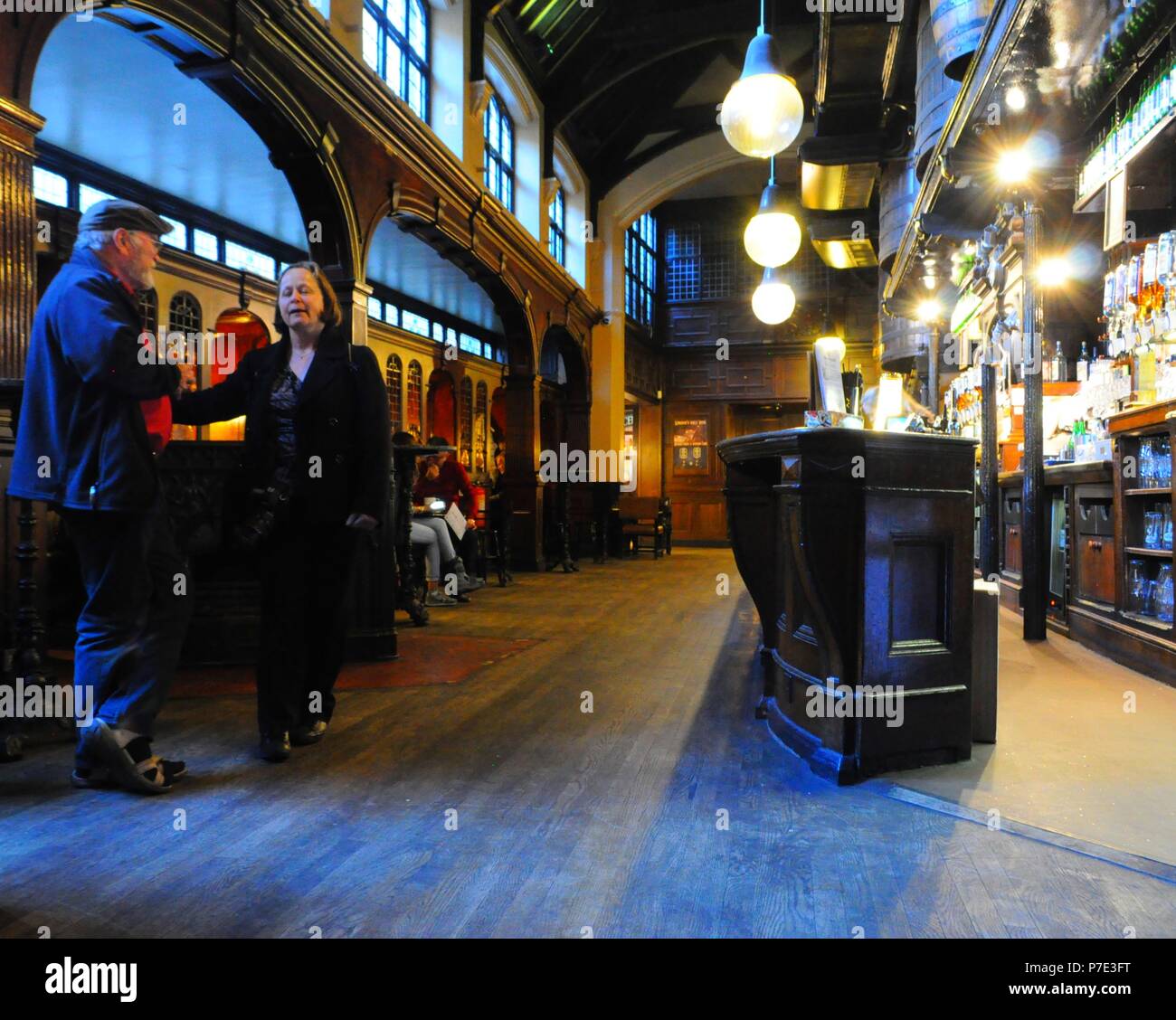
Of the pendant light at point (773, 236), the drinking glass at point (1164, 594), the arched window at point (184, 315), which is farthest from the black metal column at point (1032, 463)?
the arched window at point (184, 315)

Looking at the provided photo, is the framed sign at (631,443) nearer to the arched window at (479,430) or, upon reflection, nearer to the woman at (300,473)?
the arched window at (479,430)

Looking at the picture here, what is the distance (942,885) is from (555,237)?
11.2 m

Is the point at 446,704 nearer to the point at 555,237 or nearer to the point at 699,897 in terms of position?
the point at 699,897

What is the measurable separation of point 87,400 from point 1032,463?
4.90m

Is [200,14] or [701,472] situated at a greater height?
[200,14]

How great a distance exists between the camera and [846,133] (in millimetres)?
7172

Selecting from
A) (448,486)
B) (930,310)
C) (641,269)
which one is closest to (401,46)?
(448,486)

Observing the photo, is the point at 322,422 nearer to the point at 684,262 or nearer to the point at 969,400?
the point at 969,400

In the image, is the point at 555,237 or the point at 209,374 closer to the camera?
the point at 209,374

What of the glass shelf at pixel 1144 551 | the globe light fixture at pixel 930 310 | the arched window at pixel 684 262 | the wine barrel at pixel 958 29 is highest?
the arched window at pixel 684 262

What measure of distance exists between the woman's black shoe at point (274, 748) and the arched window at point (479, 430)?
10.3m

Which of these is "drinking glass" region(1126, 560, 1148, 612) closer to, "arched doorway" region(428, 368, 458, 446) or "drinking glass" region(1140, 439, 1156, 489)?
"drinking glass" region(1140, 439, 1156, 489)

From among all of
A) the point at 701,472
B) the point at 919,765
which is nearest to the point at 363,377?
the point at 919,765

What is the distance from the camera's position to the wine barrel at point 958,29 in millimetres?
4367
